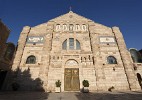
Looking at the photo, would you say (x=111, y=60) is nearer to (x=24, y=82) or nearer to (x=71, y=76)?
(x=71, y=76)

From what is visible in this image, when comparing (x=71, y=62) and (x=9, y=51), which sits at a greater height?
(x=9, y=51)

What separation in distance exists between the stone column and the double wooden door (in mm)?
6930

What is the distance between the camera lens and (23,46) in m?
19.4

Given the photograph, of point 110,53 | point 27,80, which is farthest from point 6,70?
point 110,53

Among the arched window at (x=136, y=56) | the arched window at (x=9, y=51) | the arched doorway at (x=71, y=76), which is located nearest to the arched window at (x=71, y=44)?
the arched doorway at (x=71, y=76)

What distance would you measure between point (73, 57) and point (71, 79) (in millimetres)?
3236

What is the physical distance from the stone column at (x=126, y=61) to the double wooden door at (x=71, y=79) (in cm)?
693

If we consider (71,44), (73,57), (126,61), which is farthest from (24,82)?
(126,61)

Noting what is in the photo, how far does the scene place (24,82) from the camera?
1683cm

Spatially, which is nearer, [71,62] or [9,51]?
[71,62]

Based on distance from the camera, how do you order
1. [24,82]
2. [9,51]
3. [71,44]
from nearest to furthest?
[24,82]
[71,44]
[9,51]

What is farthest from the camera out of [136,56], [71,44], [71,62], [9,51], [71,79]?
[136,56]

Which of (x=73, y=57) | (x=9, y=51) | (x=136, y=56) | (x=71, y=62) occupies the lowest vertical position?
(x=71, y=62)

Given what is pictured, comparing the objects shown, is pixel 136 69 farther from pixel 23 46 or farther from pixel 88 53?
pixel 23 46
